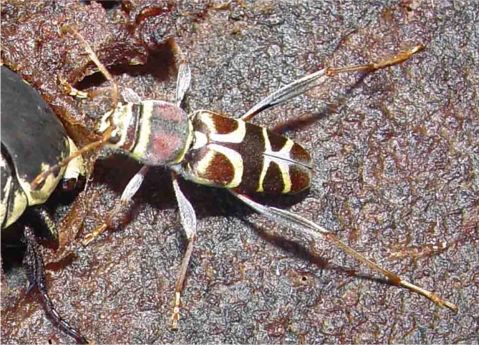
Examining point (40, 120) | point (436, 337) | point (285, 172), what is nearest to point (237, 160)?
point (285, 172)

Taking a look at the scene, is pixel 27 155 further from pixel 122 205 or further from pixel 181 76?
pixel 181 76

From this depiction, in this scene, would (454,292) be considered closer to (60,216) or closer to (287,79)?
(287,79)

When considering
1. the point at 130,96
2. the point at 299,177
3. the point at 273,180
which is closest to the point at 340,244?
the point at 299,177

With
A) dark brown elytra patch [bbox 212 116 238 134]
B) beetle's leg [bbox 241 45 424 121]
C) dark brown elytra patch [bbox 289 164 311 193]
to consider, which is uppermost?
dark brown elytra patch [bbox 212 116 238 134]

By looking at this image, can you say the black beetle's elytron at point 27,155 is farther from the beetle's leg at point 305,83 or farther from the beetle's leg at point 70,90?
the beetle's leg at point 305,83

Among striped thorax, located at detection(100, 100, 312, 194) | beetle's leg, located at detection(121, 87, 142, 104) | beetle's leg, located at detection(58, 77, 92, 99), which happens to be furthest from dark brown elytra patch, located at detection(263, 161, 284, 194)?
beetle's leg, located at detection(58, 77, 92, 99)

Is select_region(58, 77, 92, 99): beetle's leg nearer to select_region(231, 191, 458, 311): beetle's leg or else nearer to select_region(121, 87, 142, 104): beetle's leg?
select_region(121, 87, 142, 104): beetle's leg

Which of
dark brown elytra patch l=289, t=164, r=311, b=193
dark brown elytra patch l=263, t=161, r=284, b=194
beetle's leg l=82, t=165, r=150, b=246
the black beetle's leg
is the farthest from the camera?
dark brown elytra patch l=263, t=161, r=284, b=194
